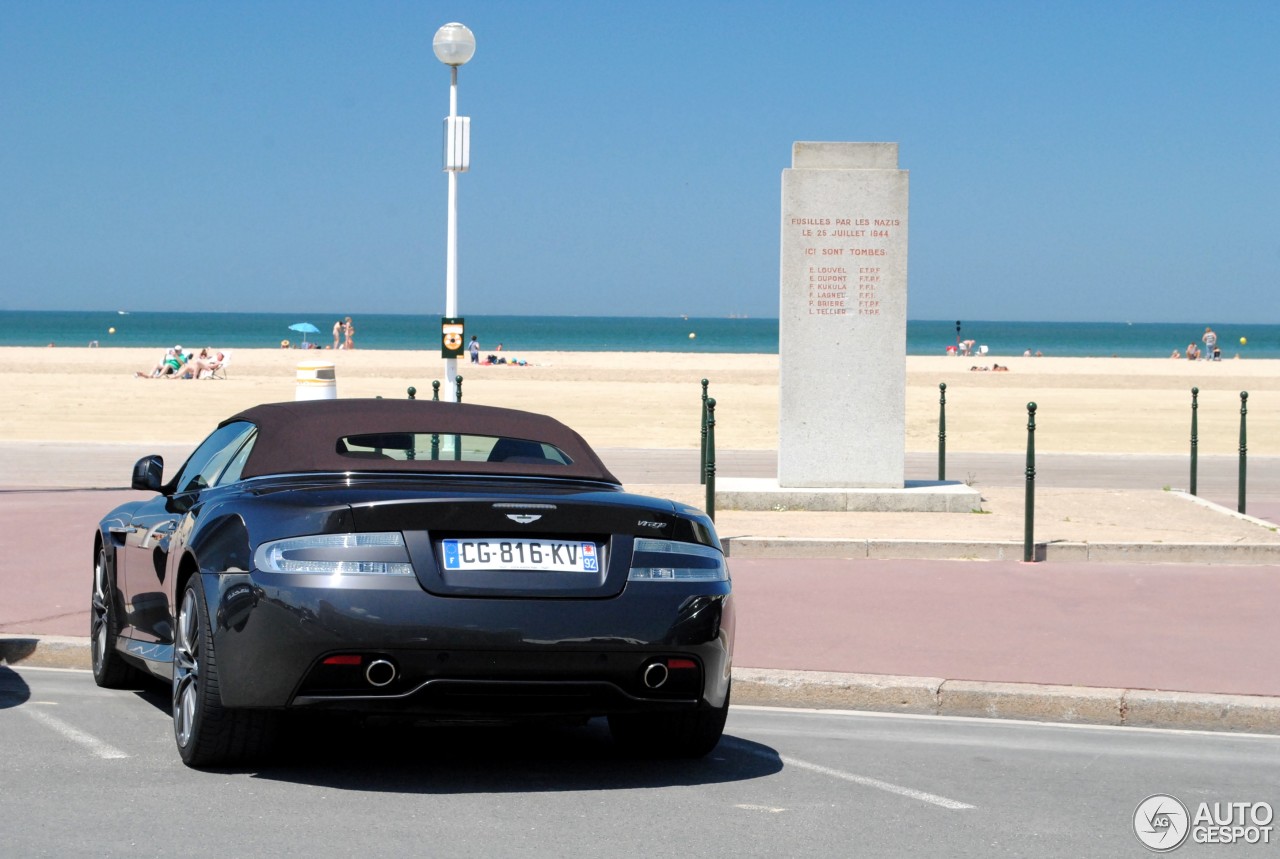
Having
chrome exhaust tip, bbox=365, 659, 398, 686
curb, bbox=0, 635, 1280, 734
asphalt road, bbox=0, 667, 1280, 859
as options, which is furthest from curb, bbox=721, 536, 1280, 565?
chrome exhaust tip, bbox=365, 659, 398, 686

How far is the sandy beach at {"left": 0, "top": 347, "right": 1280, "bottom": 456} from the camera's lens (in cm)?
2698

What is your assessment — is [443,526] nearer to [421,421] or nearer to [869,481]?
[421,421]

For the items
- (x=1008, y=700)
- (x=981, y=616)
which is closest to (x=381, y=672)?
(x=1008, y=700)

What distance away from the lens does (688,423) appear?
2945 centimetres

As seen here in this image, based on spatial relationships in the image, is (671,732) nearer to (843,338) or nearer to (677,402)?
(843,338)

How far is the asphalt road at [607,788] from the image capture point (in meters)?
5.48

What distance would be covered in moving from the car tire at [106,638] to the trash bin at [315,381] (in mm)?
11755

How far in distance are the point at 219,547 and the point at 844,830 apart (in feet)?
8.07

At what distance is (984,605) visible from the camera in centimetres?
1057

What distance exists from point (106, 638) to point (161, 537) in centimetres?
114

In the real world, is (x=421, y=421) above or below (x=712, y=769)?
above

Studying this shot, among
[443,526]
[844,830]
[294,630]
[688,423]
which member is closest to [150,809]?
[294,630]

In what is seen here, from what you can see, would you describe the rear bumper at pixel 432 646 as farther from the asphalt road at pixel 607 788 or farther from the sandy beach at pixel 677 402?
Result: the sandy beach at pixel 677 402

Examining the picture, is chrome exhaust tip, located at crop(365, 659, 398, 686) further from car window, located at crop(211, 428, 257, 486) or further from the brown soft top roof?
car window, located at crop(211, 428, 257, 486)
